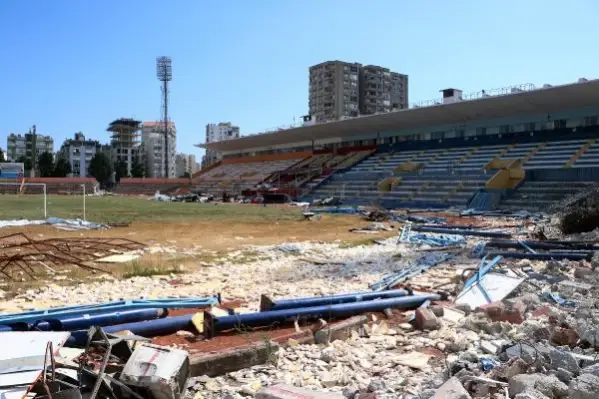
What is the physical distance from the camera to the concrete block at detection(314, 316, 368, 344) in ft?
18.4

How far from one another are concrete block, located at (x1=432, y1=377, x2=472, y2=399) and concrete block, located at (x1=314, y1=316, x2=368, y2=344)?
2.06 m

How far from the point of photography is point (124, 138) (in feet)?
481

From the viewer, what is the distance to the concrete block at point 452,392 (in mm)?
3436

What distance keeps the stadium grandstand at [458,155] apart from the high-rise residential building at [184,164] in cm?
11152

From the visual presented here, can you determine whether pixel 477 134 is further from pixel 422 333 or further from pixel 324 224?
pixel 422 333

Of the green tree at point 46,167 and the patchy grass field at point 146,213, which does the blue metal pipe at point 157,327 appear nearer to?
the patchy grass field at point 146,213

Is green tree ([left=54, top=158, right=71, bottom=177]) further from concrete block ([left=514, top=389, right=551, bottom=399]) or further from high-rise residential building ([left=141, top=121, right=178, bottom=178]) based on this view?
concrete block ([left=514, top=389, right=551, bottom=399])

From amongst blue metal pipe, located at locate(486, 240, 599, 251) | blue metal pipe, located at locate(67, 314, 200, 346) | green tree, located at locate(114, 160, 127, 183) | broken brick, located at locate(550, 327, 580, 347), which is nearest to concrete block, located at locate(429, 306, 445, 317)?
broken brick, located at locate(550, 327, 580, 347)

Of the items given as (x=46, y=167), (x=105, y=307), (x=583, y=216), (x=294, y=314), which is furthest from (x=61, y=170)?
(x=294, y=314)

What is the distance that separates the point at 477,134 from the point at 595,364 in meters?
44.3

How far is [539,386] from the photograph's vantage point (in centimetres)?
355

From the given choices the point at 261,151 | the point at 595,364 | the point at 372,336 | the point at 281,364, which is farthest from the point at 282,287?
A: the point at 261,151

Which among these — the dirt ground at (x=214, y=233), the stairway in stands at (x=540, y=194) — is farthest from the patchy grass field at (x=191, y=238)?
the stairway in stands at (x=540, y=194)

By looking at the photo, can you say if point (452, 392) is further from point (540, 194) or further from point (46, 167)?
point (46, 167)
